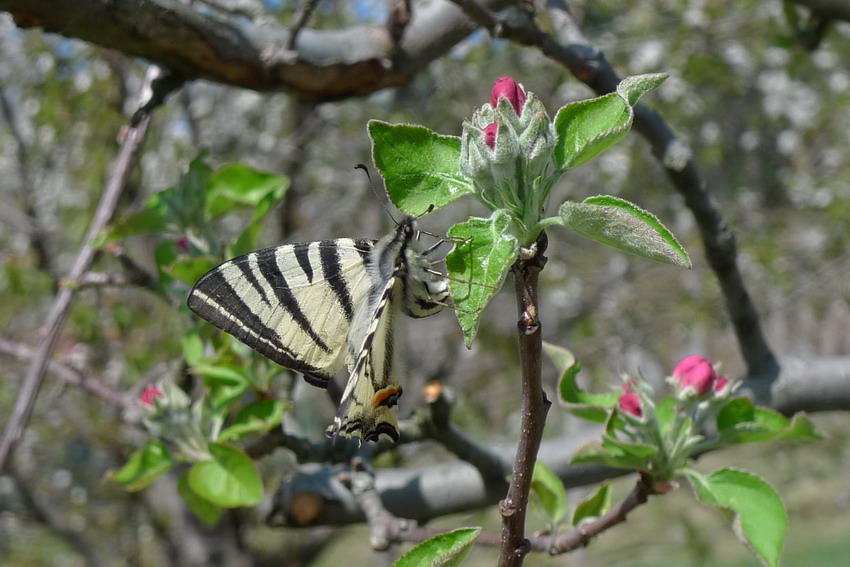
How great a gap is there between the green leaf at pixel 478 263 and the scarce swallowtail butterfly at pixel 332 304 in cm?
53

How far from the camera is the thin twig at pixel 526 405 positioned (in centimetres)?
85

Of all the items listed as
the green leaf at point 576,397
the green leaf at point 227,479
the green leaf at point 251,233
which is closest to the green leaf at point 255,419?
the green leaf at point 227,479

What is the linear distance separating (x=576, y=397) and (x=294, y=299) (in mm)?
621

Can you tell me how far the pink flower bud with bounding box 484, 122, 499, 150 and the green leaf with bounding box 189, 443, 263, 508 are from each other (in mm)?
1116

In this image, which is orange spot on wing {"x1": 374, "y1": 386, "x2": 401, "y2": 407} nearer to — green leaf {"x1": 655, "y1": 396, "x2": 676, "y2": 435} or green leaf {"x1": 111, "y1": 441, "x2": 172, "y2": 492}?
green leaf {"x1": 655, "y1": 396, "x2": 676, "y2": 435}

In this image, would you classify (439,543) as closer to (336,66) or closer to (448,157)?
(448,157)

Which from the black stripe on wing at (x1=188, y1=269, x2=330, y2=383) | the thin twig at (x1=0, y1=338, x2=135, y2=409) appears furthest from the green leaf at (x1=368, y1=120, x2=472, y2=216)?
the thin twig at (x1=0, y1=338, x2=135, y2=409)

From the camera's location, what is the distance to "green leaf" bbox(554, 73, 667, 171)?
3.10ft

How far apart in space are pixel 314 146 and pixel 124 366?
2.40 meters

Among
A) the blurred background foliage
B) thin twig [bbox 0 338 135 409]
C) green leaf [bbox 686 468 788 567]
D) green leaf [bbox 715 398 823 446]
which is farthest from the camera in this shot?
the blurred background foliage

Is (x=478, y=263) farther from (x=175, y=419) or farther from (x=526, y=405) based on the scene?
(x=175, y=419)

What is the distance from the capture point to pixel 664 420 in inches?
62.8

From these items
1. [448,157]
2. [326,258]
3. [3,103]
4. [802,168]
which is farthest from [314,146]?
[802,168]

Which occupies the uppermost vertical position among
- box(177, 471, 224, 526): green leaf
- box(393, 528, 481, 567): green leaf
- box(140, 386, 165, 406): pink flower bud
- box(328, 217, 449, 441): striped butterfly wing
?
box(328, 217, 449, 441): striped butterfly wing
